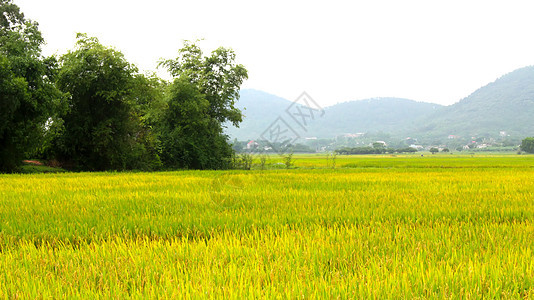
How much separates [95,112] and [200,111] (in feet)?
26.8

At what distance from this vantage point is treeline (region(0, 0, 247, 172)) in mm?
17719

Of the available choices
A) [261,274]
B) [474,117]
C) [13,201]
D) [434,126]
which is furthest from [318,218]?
[474,117]

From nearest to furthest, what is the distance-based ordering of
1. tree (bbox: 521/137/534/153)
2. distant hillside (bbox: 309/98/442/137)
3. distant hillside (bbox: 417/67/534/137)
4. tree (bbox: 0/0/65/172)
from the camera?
tree (bbox: 0/0/65/172), distant hillside (bbox: 309/98/442/137), tree (bbox: 521/137/534/153), distant hillside (bbox: 417/67/534/137)

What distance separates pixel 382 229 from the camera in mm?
3898

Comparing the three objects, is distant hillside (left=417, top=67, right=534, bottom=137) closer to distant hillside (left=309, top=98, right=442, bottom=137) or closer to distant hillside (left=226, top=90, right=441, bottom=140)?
distant hillside (left=309, top=98, right=442, bottom=137)

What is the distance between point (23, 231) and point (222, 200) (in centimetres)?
331

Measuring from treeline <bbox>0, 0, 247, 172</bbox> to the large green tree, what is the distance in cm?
9

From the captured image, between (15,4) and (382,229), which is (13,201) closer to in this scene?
(382,229)

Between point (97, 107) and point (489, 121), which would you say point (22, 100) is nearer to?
point (97, 107)

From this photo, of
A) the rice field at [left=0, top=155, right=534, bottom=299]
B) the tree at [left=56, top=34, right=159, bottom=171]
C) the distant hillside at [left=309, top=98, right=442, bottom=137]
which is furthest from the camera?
the distant hillside at [left=309, top=98, right=442, bottom=137]

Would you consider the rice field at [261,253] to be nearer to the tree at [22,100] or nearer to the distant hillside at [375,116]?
the tree at [22,100]

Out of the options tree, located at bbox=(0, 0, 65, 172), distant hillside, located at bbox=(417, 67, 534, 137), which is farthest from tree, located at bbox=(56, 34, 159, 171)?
distant hillside, located at bbox=(417, 67, 534, 137)

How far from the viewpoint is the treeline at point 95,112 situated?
17719 millimetres

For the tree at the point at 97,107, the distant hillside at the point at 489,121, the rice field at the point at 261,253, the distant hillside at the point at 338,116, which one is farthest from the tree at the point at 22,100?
the distant hillside at the point at 489,121
